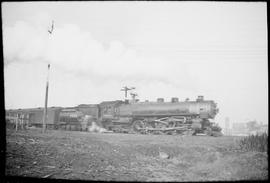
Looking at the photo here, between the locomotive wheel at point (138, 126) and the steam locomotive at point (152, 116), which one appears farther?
the locomotive wheel at point (138, 126)

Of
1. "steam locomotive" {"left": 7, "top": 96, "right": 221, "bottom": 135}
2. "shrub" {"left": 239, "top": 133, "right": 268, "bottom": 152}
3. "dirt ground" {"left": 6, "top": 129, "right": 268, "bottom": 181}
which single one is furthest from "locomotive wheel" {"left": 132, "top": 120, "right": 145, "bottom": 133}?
"shrub" {"left": 239, "top": 133, "right": 268, "bottom": 152}

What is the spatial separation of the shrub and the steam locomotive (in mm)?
6278

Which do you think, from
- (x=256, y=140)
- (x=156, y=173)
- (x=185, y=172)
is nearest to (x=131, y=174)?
(x=156, y=173)

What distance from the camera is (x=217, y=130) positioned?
18031mm

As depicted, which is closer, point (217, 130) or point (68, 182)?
point (68, 182)

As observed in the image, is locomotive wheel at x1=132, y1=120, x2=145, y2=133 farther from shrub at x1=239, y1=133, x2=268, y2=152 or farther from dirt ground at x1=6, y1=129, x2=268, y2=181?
shrub at x1=239, y1=133, x2=268, y2=152

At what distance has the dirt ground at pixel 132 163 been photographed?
7.40 metres

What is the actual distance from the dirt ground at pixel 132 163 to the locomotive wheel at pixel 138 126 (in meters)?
8.94

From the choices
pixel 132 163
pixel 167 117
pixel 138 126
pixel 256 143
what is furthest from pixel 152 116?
pixel 132 163

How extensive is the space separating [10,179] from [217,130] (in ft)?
49.2

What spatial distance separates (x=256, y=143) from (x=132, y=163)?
18.6 ft

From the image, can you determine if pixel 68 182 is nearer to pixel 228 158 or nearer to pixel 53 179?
pixel 53 179

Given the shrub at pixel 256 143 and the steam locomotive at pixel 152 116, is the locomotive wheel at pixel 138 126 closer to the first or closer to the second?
the steam locomotive at pixel 152 116

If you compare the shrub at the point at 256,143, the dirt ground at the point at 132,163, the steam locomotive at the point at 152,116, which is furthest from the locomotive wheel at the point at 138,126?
the shrub at the point at 256,143
